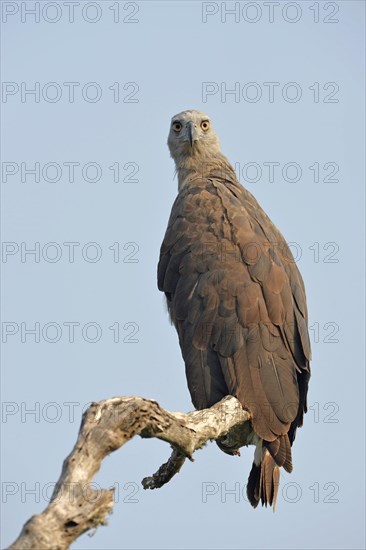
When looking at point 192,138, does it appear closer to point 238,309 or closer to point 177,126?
point 177,126

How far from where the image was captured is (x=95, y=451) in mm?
4668

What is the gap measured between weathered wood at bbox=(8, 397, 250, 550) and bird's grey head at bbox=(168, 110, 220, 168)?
179 inches

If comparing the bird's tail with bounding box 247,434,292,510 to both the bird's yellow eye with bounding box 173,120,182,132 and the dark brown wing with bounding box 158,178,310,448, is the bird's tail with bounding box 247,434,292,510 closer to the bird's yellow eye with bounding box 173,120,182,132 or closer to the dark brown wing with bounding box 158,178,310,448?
the dark brown wing with bounding box 158,178,310,448

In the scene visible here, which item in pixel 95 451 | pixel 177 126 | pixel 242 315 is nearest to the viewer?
pixel 95 451

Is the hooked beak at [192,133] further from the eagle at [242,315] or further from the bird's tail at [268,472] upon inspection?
the bird's tail at [268,472]

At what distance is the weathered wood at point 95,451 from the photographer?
13.5ft

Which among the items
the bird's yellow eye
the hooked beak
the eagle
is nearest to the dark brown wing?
the eagle

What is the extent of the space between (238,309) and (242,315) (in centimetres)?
7

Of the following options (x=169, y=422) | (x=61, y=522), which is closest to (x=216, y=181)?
(x=169, y=422)

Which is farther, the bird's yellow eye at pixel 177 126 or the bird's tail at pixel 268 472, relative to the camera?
the bird's yellow eye at pixel 177 126

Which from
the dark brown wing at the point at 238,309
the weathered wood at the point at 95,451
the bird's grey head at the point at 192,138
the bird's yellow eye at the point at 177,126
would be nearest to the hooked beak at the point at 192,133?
the bird's grey head at the point at 192,138

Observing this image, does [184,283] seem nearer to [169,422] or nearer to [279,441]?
[279,441]

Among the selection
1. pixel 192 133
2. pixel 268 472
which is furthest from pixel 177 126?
pixel 268 472

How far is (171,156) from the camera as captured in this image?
34.0ft
